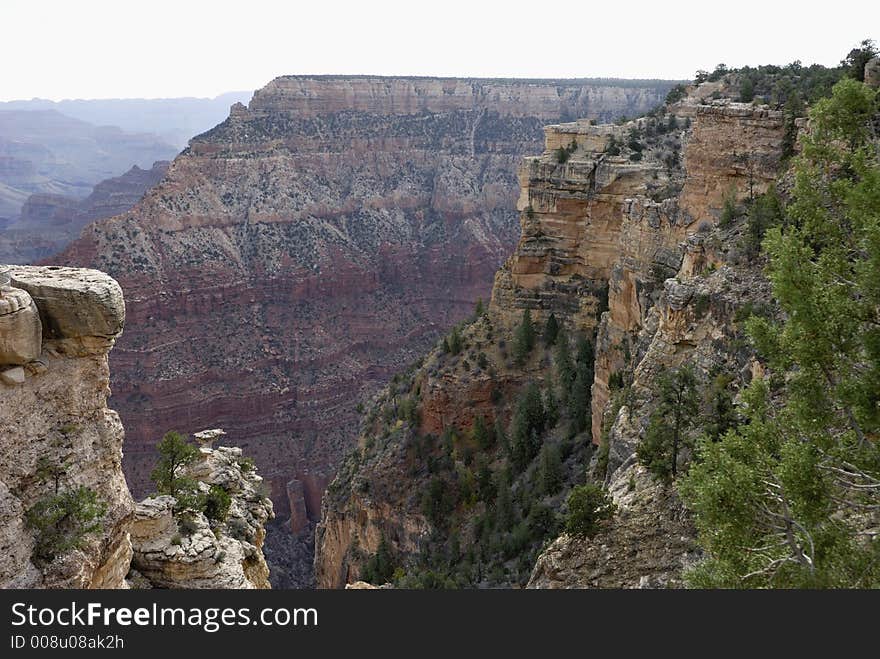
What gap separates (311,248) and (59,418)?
83.2 metres

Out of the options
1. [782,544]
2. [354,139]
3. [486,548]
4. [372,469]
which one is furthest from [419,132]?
[782,544]

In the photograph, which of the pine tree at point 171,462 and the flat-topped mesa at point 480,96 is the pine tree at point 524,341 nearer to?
the pine tree at point 171,462

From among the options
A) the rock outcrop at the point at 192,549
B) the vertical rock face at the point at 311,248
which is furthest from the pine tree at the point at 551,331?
the vertical rock face at the point at 311,248

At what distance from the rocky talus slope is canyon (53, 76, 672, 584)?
101 ft

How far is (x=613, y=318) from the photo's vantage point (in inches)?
1379

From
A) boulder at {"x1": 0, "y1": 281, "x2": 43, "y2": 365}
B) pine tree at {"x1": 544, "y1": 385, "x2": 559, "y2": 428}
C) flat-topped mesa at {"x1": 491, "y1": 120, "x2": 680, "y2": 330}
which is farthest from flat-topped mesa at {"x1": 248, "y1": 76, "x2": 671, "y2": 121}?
boulder at {"x1": 0, "y1": 281, "x2": 43, "y2": 365}

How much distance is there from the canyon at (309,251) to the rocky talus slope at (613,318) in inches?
1213

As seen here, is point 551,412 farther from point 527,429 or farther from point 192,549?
point 192,549

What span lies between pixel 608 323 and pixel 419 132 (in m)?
88.9

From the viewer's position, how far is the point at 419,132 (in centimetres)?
11756

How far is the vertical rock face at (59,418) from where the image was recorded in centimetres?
1285

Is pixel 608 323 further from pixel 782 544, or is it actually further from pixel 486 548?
pixel 782 544

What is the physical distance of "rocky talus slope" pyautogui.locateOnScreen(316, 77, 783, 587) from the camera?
18.9 meters

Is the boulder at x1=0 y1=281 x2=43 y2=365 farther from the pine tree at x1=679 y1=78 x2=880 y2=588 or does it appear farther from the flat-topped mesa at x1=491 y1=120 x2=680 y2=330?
the flat-topped mesa at x1=491 y1=120 x2=680 y2=330
